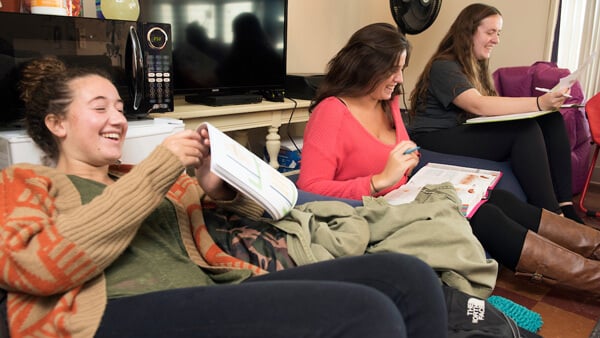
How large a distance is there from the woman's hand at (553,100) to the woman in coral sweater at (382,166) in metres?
0.49

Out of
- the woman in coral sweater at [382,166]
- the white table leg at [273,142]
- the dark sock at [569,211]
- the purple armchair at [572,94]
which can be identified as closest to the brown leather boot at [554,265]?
the woman in coral sweater at [382,166]

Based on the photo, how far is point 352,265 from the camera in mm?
830

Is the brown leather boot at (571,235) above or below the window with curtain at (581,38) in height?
below

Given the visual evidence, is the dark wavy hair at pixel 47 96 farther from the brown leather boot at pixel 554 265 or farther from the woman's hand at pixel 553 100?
the woman's hand at pixel 553 100

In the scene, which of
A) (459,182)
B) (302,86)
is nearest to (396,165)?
(459,182)

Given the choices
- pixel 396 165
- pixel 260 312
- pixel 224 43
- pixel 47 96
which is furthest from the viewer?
pixel 224 43

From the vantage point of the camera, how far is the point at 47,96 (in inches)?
40.4

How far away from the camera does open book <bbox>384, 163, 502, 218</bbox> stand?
4.62ft

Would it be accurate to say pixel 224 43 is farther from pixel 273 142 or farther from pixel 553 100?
pixel 553 100

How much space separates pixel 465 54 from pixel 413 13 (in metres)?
0.85

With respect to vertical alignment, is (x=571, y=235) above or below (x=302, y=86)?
below

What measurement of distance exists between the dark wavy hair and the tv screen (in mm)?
786

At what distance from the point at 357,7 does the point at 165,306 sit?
2.85 meters

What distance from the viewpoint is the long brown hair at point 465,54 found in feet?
6.73
